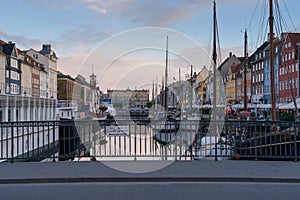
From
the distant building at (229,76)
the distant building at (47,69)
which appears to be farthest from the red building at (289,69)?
the distant building at (47,69)

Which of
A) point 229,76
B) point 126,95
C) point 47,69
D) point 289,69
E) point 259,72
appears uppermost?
point 47,69

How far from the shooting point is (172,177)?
8812 mm

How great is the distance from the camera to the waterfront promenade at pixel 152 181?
24.9 feet

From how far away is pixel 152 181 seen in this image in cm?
878

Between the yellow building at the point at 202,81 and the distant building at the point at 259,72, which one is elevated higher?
the distant building at the point at 259,72

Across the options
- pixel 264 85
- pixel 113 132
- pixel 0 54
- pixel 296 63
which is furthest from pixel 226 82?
pixel 113 132

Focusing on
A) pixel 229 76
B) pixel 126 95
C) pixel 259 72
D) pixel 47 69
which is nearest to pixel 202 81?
pixel 259 72

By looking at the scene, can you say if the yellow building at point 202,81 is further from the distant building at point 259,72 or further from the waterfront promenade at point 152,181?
the waterfront promenade at point 152,181

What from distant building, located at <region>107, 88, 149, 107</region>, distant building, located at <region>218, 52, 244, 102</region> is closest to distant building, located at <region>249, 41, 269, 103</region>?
distant building, located at <region>218, 52, 244, 102</region>

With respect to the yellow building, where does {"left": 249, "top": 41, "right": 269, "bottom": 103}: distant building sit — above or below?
above

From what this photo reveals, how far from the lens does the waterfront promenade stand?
299 inches

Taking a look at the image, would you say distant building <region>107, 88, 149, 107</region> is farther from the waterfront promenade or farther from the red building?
the red building

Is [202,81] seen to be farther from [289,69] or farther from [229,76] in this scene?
[229,76]

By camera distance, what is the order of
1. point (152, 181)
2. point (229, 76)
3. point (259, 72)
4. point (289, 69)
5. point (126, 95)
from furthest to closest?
point (229, 76), point (259, 72), point (289, 69), point (126, 95), point (152, 181)
